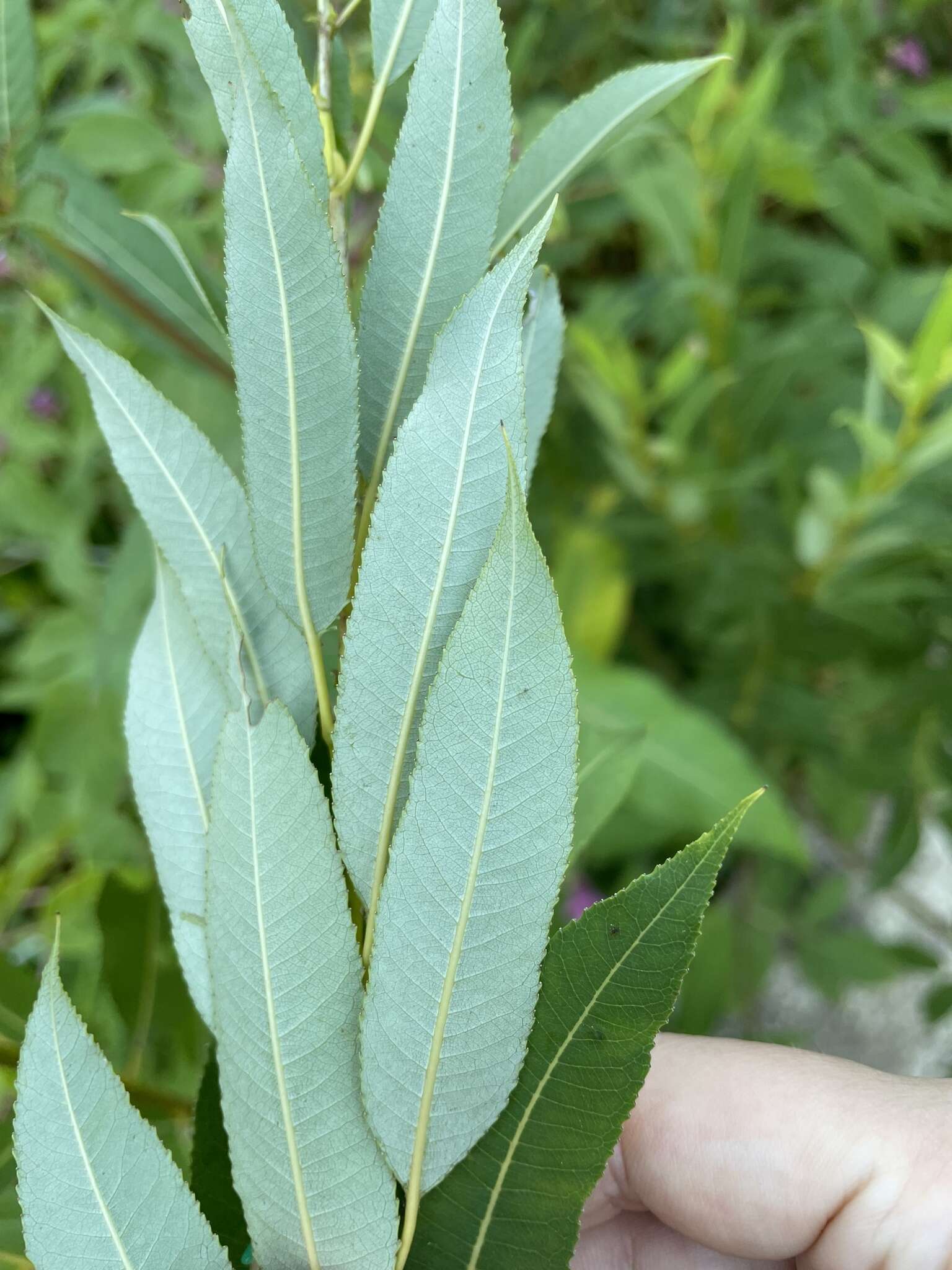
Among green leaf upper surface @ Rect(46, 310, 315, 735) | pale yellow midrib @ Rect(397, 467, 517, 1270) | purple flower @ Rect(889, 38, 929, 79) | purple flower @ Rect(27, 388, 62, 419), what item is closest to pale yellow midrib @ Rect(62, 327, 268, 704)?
green leaf upper surface @ Rect(46, 310, 315, 735)

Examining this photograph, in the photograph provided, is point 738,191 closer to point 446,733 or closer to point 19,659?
point 446,733

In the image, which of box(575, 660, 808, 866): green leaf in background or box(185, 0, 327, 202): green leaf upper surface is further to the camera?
box(575, 660, 808, 866): green leaf in background

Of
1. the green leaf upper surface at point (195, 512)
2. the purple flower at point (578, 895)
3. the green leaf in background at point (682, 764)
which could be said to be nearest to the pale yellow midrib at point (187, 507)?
the green leaf upper surface at point (195, 512)

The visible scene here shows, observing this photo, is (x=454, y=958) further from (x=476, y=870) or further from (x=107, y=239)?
(x=107, y=239)

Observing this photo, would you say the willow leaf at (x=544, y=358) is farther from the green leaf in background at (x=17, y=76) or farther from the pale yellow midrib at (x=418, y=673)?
the green leaf in background at (x=17, y=76)

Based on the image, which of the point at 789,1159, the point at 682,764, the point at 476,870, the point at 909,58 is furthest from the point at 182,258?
the point at 909,58

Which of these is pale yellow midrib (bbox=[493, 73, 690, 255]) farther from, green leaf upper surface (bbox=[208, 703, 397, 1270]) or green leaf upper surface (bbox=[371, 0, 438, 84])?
green leaf upper surface (bbox=[208, 703, 397, 1270])

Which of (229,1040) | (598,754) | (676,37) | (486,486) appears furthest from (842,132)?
(229,1040)
